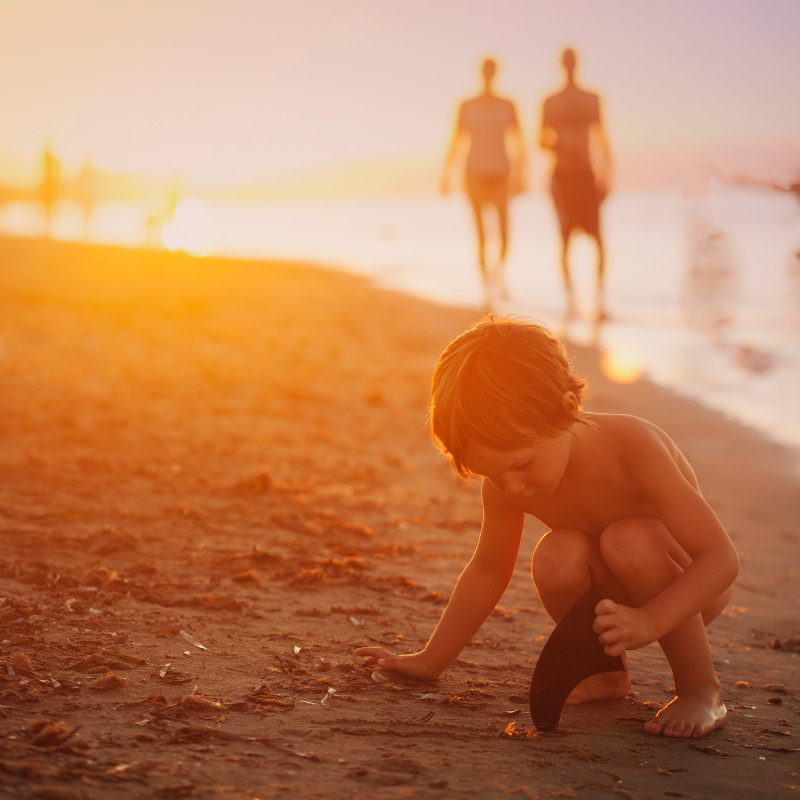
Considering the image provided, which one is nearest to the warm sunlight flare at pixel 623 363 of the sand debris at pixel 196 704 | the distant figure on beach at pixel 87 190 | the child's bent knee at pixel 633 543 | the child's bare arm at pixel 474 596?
the child's bare arm at pixel 474 596

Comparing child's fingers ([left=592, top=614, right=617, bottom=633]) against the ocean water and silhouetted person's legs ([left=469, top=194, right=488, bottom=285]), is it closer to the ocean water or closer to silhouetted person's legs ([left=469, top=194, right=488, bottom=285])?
the ocean water

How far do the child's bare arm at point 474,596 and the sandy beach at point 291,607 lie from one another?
72 mm

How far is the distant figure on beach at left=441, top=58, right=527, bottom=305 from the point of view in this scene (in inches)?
320

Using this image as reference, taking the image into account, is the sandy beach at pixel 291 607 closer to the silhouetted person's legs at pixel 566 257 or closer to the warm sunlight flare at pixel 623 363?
the warm sunlight flare at pixel 623 363

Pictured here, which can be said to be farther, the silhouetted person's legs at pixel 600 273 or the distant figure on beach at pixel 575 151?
the silhouetted person's legs at pixel 600 273

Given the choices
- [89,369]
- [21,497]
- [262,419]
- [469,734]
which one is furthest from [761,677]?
[89,369]

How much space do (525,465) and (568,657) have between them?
41 centimetres

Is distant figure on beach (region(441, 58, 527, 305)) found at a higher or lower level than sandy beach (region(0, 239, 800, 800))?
higher

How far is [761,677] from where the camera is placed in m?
2.40

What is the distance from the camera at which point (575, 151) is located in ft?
26.1

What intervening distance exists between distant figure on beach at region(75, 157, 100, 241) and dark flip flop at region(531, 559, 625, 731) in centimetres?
2270

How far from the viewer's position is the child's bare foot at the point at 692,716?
6.40ft

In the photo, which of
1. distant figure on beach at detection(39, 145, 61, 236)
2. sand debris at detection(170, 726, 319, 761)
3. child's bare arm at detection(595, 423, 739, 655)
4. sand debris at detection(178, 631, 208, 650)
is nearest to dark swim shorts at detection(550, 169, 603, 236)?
child's bare arm at detection(595, 423, 739, 655)

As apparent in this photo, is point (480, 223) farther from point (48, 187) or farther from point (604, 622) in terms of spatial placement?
point (48, 187)
